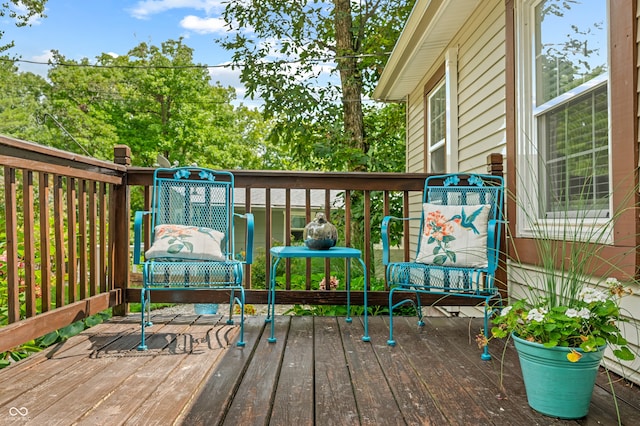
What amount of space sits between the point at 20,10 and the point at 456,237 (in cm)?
1741

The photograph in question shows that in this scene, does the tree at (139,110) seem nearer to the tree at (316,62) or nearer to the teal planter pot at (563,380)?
the tree at (316,62)

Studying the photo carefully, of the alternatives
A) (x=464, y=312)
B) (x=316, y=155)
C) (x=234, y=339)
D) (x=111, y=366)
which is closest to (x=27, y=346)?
(x=111, y=366)

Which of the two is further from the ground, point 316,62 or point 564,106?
point 316,62

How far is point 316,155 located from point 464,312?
385cm

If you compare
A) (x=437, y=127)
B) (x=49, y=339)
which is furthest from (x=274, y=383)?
(x=437, y=127)

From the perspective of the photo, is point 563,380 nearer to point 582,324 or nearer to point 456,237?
point 582,324

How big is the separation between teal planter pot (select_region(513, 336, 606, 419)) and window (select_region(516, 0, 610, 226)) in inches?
25.5

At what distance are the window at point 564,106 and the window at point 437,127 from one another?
1832 mm

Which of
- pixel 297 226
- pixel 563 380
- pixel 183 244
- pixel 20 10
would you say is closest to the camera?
pixel 563 380

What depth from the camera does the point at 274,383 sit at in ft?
6.35

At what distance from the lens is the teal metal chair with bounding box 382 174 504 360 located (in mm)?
2539

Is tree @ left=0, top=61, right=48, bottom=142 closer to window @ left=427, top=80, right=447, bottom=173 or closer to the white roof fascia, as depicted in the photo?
the white roof fascia

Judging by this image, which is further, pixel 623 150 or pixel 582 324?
pixel 623 150

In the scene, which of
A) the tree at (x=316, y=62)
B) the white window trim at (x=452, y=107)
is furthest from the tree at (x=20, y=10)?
the white window trim at (x=452, y=107)
